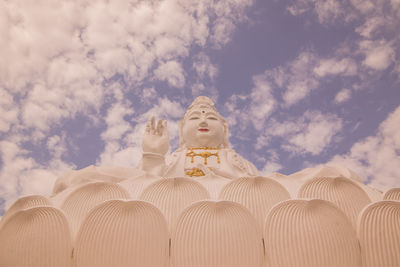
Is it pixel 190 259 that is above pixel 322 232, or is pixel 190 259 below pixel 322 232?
below

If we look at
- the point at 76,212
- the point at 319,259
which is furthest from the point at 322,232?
the point at 76,212

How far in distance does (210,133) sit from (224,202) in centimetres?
439

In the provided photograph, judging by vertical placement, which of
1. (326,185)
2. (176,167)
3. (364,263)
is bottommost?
(364,263)

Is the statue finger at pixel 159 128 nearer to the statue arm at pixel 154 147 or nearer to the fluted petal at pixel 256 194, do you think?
the statue arm at pixel 154 147

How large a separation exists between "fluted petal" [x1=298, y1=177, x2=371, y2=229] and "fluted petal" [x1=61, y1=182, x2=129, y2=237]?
186 centimetres

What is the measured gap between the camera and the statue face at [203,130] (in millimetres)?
7012

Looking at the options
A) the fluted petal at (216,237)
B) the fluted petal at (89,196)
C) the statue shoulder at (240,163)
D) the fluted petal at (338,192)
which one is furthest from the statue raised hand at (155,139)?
the fluted petal at (216,237)

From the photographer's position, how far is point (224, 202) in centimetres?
266

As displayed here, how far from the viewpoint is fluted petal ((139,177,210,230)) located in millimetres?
3143

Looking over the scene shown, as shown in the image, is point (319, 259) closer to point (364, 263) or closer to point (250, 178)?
point (364, 263)

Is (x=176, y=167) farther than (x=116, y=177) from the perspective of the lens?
Yes

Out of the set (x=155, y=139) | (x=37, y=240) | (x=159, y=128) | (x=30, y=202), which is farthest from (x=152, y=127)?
(x=37, y=240)

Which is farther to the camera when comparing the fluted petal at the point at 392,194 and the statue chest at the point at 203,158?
the statue chest at the point at 203,158

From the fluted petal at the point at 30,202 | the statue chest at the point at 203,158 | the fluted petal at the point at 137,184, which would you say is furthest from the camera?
the statue chest at the point at 203,158
